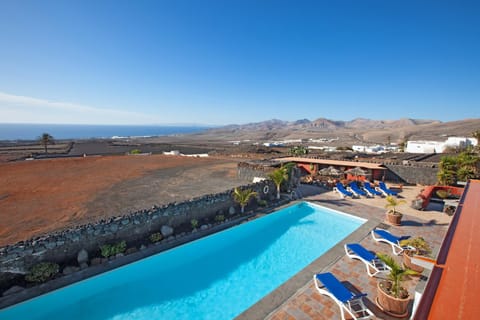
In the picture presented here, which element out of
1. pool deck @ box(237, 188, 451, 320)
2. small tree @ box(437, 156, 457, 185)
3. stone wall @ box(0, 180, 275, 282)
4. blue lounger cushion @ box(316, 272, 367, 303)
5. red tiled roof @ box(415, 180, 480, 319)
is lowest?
pool deck @ box(237, 188, 451, 320)

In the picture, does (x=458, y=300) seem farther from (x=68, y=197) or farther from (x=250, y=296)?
(x=68, y=197)

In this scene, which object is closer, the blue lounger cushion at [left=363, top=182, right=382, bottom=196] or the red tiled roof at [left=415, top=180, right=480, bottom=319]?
the red tiled roof at [left=415, top=180, right=480, bottom=319]

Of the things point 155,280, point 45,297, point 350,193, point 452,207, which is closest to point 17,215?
point 45,297

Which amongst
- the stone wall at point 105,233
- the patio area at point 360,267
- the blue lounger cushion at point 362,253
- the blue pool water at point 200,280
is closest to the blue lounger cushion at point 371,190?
the patio area at point 360,267

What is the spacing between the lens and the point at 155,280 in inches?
231

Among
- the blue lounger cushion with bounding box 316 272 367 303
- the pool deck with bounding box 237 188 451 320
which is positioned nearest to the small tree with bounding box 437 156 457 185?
the pool deck with bounding box 237 188 451 320

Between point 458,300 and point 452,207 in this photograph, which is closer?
point 458,300

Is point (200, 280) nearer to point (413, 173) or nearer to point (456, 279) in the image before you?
point (456, 279)

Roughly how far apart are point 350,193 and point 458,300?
409 inches

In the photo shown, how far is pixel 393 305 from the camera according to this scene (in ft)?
13.5

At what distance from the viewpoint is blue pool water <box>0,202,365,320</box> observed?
478 cm

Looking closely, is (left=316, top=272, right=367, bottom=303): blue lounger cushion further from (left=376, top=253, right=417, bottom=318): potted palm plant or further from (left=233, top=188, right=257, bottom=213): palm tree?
(left=233, top=188, right=257, bottom=213): palm tree

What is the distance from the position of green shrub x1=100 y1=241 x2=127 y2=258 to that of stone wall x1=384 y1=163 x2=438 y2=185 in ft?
52.1

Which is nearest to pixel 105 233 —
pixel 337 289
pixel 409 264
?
pixel 337 289
